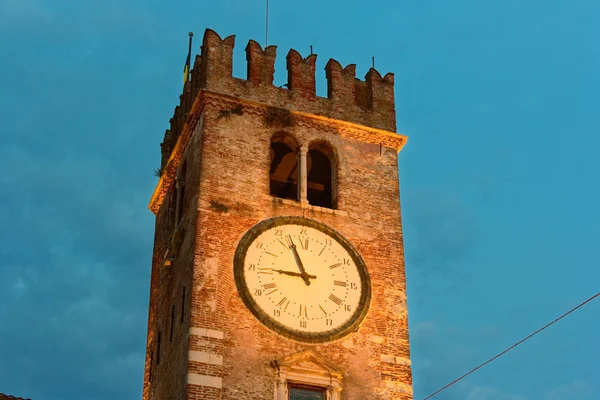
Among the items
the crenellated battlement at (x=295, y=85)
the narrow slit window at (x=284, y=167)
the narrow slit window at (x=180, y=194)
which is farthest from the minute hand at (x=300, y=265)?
the crenellated battlement at (x=295, y=85)

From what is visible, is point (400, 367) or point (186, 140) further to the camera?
point (186, 140)

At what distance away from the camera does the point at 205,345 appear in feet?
82.5

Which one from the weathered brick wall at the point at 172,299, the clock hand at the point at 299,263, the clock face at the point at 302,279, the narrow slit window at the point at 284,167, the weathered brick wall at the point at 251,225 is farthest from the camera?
the narrow slit window at the point at 284,167

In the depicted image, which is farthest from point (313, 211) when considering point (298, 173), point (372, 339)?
point (372, 339)

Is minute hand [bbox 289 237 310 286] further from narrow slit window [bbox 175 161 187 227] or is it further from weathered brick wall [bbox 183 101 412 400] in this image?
narrow slit window [bbox 175 161 187 227]

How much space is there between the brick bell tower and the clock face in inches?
1.1

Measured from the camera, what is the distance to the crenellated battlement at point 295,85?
2978 centimetres

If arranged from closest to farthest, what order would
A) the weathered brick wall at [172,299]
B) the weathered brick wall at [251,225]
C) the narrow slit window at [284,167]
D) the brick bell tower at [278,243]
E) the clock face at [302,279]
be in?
1. the weathered brick wall at [251,225]
2. the brick bell tower at [278,243]
3. the weathered brick wall at [172,299]
4. the clock face at [302,279]
5. the narrow slit window at [284,167]

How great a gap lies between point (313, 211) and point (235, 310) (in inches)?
147

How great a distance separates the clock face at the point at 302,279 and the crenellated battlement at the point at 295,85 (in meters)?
3.85

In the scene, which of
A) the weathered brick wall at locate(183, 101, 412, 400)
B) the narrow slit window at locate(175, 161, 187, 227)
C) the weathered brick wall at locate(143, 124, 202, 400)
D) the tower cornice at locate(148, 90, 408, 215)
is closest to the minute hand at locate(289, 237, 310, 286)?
the weathered brick wall at locate(183, 101, 412, 400)

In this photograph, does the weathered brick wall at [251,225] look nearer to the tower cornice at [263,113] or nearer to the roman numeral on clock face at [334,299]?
the tower cornice at [263,113]

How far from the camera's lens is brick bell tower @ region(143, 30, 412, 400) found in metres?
25.6

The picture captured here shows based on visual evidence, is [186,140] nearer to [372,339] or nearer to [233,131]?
[233,131]
